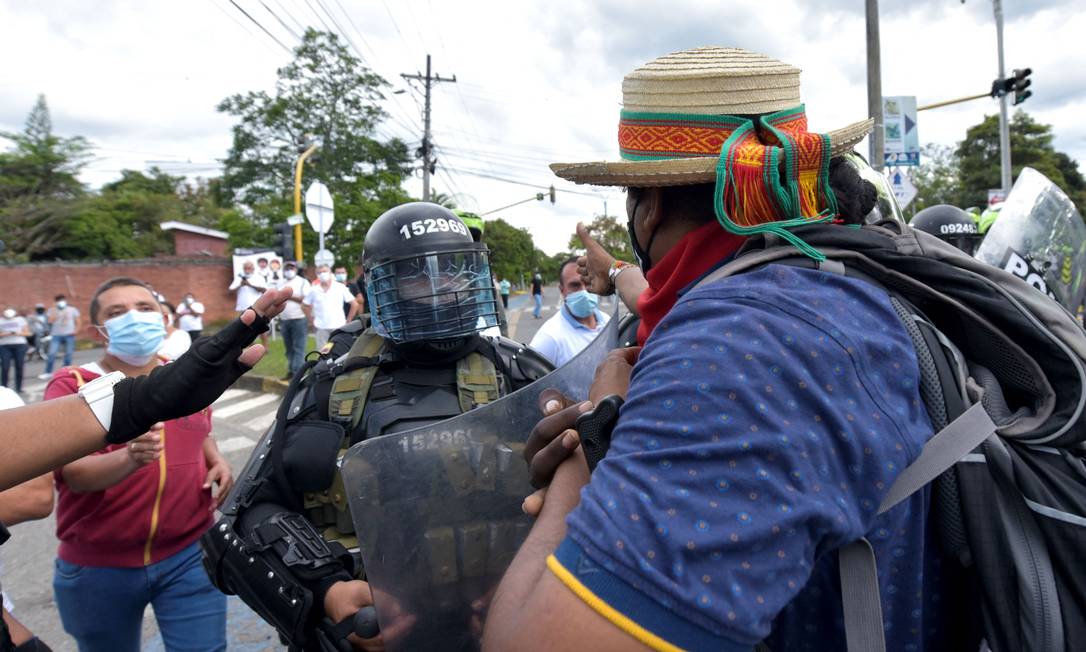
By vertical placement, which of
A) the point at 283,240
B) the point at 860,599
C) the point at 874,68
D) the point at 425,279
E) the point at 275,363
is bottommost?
the point at 275,363

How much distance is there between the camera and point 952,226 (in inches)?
172

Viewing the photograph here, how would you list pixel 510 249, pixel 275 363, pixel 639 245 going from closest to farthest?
pixel 639 245, pixel 275 363, pixel 510 249

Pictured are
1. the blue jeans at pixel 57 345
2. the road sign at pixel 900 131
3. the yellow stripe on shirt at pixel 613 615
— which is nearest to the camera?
the yellow stripe on shirt at pixel 613 615

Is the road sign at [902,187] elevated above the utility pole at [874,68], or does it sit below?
below

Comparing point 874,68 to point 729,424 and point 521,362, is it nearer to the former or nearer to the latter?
point 521,362

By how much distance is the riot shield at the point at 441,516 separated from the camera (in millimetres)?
1421

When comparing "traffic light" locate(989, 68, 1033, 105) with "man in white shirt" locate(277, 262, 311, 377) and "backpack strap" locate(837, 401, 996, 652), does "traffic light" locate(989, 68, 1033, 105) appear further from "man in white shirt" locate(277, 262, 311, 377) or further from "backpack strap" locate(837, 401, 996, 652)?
"backpack strap" locate(837, 401, 996, 652)

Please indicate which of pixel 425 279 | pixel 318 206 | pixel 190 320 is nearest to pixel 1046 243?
pixel 425 279

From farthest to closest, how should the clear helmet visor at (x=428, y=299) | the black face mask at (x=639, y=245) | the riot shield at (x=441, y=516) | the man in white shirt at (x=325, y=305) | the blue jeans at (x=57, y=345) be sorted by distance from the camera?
the blue jeans at (x=57, y=345)
the man in white shirt at (x=325, y=305)
the clear helmet visor at (x=428, y=299)
the riot shield at (x=441, y=516)
the black face mask at (x=639, y=245)

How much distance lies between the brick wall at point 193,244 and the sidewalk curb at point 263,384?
113 feet

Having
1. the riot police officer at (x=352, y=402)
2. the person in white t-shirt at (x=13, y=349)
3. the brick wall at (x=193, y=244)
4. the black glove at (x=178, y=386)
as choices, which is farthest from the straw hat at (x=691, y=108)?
the brick wall at (x=193, y=244)

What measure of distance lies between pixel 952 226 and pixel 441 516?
13.5ft

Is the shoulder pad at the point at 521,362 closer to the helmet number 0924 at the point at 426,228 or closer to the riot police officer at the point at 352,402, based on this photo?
the riot police officer at the point at 352,402

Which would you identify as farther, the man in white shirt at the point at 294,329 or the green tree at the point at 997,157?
the green tree at the point at 997,157
